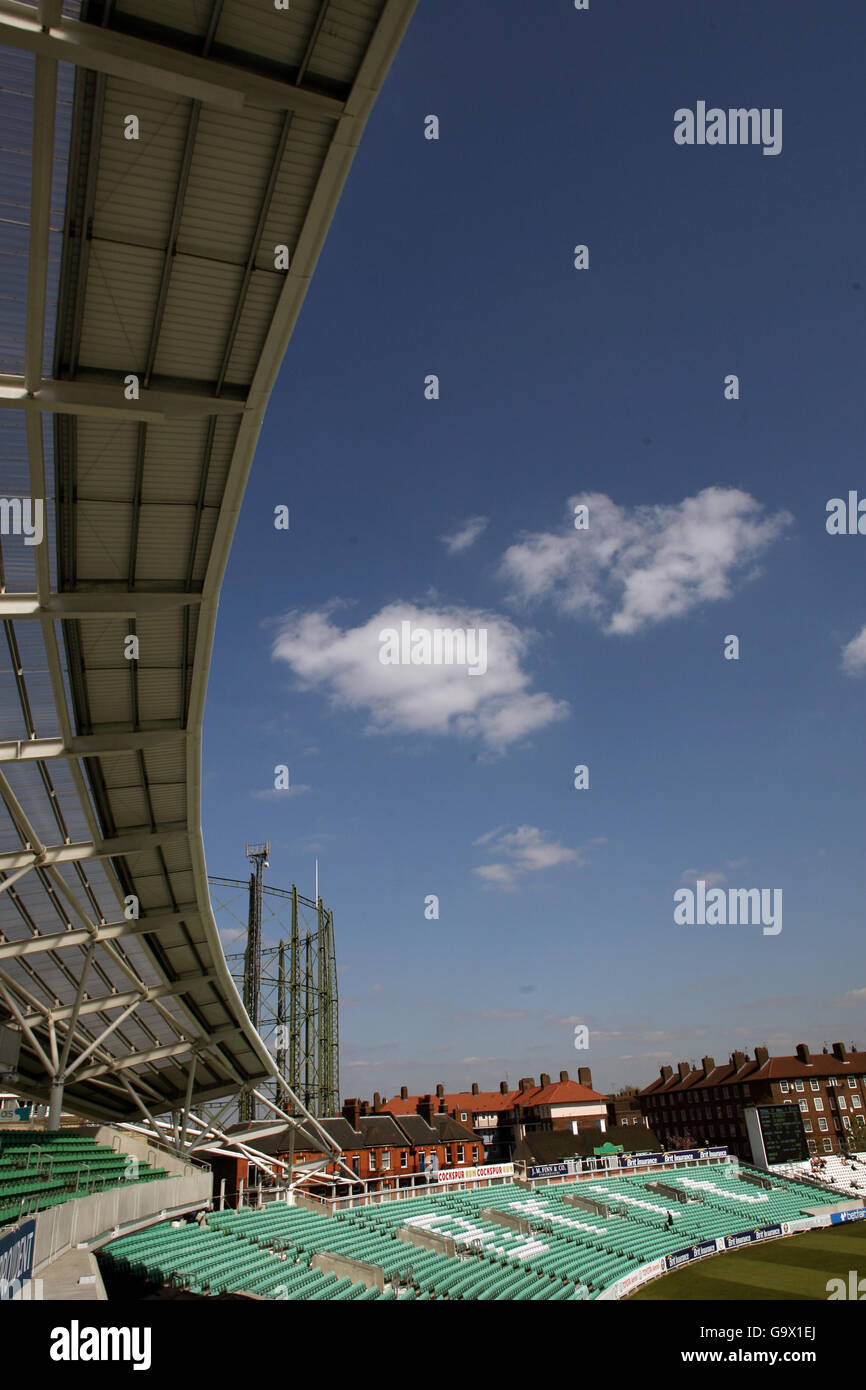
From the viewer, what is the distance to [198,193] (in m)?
10.5

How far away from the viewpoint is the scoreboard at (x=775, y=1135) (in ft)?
185

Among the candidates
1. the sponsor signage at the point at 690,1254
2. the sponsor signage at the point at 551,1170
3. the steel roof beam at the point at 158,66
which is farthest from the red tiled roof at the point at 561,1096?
the steel roof beam at the point at 158,66

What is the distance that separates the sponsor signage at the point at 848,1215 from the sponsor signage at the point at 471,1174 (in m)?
18.2

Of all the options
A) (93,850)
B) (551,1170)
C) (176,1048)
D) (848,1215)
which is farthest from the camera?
(551,1170)

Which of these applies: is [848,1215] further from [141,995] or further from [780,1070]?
[141,995]

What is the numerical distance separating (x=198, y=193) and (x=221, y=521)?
4.87 metres

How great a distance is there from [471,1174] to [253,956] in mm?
19140

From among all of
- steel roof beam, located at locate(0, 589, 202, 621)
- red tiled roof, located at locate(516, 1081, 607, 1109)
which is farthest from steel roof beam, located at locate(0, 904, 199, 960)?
red tiled roof, located at locate(516, 1081, 607, 1109)

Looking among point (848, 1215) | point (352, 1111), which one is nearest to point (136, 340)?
point (848, 1215)

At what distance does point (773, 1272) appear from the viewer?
3331 cm

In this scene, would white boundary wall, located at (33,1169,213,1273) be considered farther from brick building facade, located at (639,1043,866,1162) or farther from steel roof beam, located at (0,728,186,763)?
brick building facade, located at (639,1043,866,1162)
